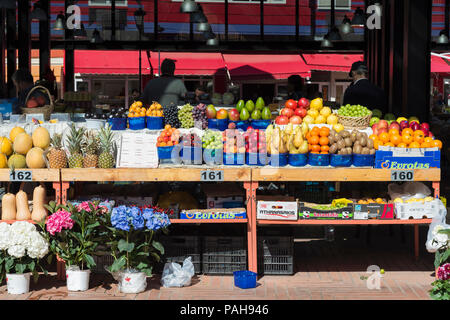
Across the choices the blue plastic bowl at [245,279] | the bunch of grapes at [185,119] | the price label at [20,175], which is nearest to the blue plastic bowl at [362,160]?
the blue plastic bowl at [245,279]

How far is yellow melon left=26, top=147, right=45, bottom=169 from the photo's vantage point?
7.09 metres

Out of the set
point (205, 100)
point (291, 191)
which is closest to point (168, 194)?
point (291, 191)

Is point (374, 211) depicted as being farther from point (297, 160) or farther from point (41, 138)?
point (41, 138)

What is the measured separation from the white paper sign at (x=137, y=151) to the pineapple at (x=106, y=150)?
9 centimetres

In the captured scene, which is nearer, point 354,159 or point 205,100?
point 354,159

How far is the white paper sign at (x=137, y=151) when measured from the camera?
7145 millimetres

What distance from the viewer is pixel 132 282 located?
660 centimetres

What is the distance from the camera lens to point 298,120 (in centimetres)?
785

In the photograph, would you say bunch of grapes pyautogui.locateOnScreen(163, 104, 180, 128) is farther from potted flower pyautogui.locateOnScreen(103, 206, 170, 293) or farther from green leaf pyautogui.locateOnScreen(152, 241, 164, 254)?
green leaf pyautogui.locateOnScreen(152, 241, 164, 254)

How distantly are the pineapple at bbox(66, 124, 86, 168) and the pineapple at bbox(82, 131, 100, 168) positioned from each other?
0.06 meters

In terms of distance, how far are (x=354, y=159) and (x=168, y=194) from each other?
6.47ft

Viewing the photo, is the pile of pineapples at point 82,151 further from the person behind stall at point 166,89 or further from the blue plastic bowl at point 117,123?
the person behind stall at point 166,89
